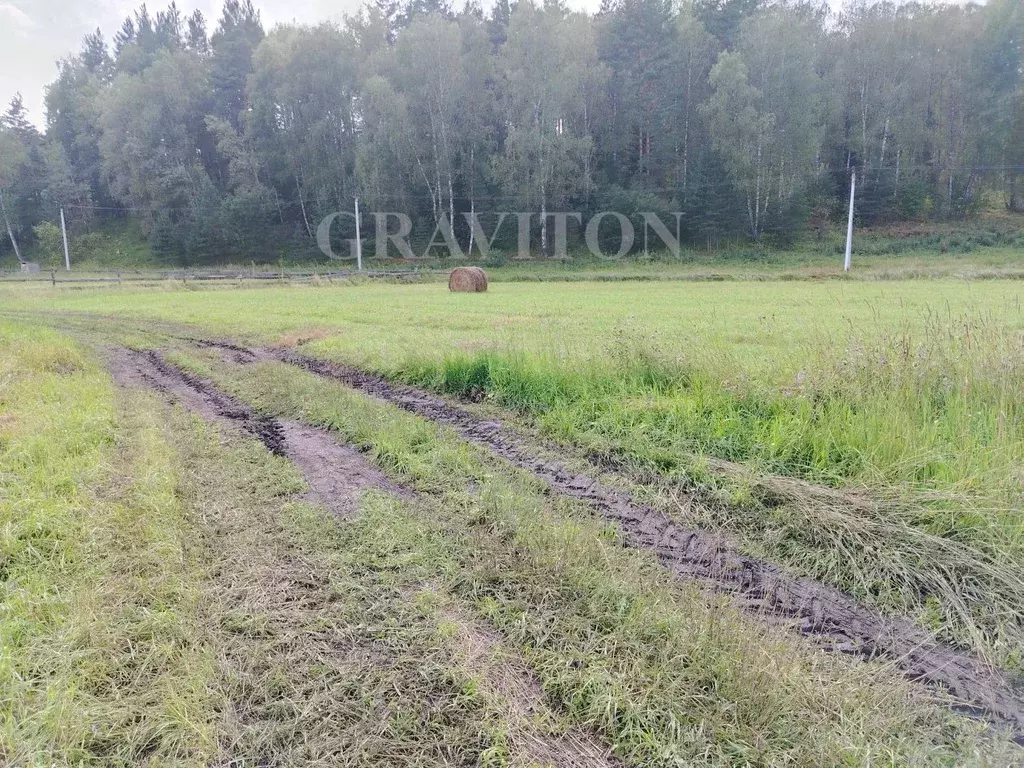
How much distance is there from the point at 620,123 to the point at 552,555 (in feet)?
158

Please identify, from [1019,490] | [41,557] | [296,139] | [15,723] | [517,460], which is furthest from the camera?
[296,139]

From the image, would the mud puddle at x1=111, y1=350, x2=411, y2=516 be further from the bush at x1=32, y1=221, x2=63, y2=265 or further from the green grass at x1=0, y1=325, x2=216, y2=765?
the bush at x1=32, y1=221, x2=63, y2=265

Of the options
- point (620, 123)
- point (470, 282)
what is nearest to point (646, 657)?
point (470, 282)

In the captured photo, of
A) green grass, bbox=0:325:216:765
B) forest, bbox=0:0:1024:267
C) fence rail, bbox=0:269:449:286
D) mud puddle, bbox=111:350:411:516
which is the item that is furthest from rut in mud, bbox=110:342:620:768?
forest, bbox=0:0:1024:267

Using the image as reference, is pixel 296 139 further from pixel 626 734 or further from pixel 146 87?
pixel 626 734

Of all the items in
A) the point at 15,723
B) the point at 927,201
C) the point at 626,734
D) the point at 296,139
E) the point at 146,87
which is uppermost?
the point at 146,87

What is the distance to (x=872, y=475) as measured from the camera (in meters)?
3.92

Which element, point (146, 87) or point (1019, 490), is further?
point (146, 87)

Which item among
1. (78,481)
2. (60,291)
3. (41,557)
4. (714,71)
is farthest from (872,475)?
(714,71)

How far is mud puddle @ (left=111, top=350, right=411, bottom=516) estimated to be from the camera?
420 cm

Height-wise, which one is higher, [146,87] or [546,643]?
[146,87]

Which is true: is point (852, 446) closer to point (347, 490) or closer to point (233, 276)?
point (347, 490)

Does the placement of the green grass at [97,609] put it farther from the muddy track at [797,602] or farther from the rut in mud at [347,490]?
the muddy track at [797,602]

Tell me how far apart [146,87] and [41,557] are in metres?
64.4
